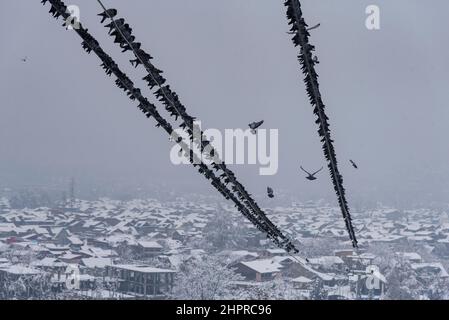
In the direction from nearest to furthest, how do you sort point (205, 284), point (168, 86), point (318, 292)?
point (168, 86)
point (205, 284)
point (318, 292)

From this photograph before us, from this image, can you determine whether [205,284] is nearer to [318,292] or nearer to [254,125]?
[318,292]

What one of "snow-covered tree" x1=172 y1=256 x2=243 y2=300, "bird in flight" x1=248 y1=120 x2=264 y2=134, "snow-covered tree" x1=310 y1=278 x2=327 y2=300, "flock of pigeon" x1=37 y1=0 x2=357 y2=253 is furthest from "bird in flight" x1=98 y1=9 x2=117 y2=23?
"snow-covered tree" x1=310 y1=278 x2=327 y2=300

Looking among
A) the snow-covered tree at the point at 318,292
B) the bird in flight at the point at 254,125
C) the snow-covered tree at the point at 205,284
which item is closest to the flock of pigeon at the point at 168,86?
the bird in flight at the point at 254,125

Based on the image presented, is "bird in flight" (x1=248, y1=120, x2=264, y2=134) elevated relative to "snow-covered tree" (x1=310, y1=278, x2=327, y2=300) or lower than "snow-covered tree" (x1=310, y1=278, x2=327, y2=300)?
elevated

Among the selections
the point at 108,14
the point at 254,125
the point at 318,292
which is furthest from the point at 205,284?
the point at 108,14

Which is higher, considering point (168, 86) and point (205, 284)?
point (168, 86)

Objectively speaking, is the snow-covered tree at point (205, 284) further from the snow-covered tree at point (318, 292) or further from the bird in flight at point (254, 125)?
the bird in flight at point (254, 125)

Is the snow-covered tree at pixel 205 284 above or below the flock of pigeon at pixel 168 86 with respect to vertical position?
below

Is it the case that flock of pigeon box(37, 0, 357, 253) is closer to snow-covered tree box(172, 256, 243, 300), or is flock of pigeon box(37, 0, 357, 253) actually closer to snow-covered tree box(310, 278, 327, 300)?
snow-covered tree box(172, 256, 243, 300)

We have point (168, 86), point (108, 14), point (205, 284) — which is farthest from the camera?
point (205, 284)

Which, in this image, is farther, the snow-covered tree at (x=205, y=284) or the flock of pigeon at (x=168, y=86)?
the snow-covered tree at (x=205, y=284)
